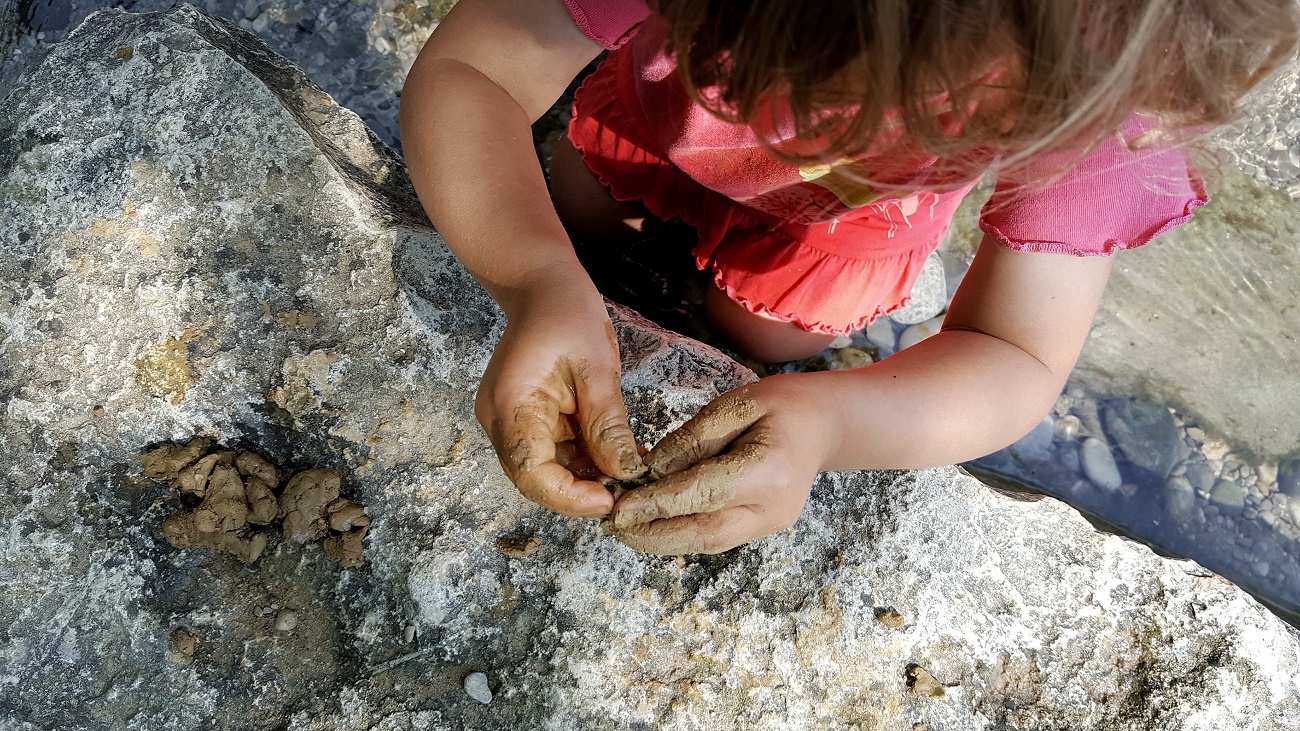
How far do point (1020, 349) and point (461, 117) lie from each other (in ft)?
2.79

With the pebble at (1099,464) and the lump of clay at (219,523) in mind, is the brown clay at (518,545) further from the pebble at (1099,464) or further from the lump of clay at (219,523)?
the pebble at (1099,464)

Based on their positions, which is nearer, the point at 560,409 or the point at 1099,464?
the point at 560,409

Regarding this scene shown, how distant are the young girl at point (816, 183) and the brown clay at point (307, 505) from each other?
0.27 meters

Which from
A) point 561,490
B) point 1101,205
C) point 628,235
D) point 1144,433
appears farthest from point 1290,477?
point 561,490

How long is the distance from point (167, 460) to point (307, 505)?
0.18m

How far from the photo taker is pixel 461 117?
116 centimetres

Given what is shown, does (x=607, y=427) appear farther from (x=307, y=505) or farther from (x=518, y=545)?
(x=307, y=505)

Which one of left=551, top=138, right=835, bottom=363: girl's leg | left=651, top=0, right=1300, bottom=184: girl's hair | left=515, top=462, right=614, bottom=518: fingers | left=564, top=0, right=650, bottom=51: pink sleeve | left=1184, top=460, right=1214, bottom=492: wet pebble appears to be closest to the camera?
left=651, top=0, right=1300, bottom=184: girl's hair

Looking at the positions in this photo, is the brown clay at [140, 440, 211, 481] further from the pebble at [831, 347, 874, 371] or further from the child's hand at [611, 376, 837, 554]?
the pebble at [831, 347, 874, 371]

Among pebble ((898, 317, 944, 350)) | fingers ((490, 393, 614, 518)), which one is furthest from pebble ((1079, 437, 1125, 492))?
fingers ((490, 393, 614, 518))

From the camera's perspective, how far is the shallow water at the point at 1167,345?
5.75ft

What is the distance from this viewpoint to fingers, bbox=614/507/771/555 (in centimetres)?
89

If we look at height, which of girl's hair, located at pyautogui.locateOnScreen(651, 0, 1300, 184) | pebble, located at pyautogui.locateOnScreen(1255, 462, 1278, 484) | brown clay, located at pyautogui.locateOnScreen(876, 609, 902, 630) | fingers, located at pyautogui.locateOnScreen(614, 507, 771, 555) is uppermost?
girl's hair, located at pyautogui.locateOnScreen(651, 0, 1300, 184)

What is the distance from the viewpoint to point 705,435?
89 centimetres
